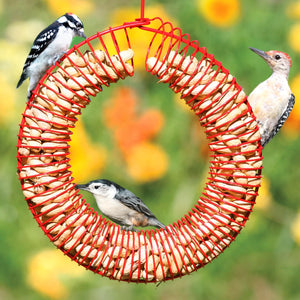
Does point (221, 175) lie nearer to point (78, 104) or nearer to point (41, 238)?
point (78, 104)

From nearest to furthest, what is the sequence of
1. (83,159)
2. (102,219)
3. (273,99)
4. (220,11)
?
(102,219) → (273,99) → (83,159) → (220,11)

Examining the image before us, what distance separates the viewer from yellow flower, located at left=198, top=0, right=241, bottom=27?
5789 millimetres

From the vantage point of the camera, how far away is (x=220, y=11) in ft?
19.3

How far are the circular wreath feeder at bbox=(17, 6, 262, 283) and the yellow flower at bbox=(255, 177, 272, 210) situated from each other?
2302 mm

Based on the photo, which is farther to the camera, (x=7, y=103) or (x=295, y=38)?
(x=295, y=38)

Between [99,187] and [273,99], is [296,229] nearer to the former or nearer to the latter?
[273,99]

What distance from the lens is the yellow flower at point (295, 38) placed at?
586 cm

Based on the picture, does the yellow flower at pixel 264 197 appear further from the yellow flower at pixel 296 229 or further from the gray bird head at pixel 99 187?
the gray bird head at pixel 99 187

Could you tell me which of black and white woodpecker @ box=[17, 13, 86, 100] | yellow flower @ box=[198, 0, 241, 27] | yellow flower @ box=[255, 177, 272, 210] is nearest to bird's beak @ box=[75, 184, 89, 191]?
black and white woodpecker @ box=[17, 13, 86, 100]

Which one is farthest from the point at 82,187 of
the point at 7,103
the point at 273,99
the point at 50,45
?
the point at 7,103

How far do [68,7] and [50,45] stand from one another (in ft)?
9.38

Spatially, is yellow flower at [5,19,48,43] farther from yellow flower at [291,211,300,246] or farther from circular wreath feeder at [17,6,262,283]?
yellow flower at [291,211,300,246]

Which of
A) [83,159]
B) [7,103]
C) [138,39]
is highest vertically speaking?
[138,39]

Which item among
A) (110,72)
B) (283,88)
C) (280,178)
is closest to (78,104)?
(110,72)
